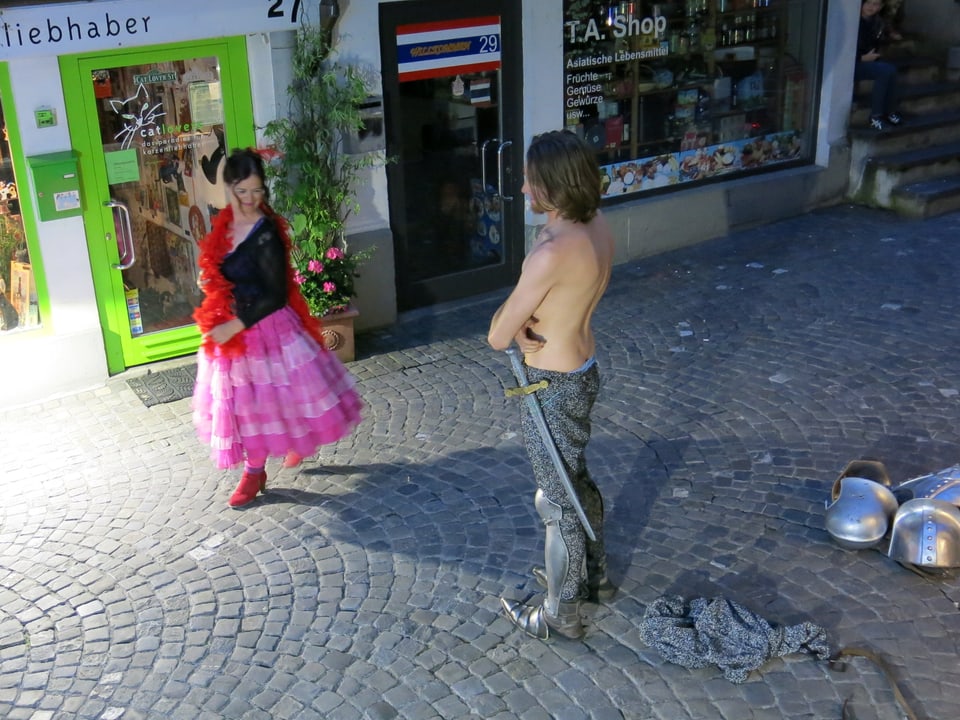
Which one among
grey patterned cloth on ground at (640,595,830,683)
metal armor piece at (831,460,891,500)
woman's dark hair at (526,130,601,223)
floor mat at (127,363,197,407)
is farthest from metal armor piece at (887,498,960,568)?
floor mat at (127,363,197,407)

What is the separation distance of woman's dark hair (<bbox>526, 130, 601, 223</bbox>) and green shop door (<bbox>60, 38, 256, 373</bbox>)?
379cm

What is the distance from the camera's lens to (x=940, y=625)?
471cm

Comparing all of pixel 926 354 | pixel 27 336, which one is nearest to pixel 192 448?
pixel 27 336

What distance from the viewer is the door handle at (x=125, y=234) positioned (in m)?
7.19

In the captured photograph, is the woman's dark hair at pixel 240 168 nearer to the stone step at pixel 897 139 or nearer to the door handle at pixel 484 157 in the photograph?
the door handle at pixel 484 157

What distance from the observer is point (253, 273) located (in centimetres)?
550

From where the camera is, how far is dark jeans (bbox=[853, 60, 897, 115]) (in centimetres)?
1072

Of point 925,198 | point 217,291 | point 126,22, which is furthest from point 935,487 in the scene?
point 925,198

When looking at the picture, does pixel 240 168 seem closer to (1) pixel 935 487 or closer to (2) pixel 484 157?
(2) pixel 484 157

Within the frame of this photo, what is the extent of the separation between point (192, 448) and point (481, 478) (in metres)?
1.81

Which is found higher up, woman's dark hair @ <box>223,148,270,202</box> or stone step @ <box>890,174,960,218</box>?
woman's dark hair @ <box>223,148,270,202</box>

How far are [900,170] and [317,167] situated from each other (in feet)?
20.1

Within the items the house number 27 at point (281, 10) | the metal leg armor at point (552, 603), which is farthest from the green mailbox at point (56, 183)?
the metal leg armor at point (552, 603)

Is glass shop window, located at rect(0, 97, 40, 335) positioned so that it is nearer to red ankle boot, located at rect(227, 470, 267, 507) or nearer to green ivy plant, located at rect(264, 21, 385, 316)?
green ivy plant, located at rect(264, 21, 385, 316)
